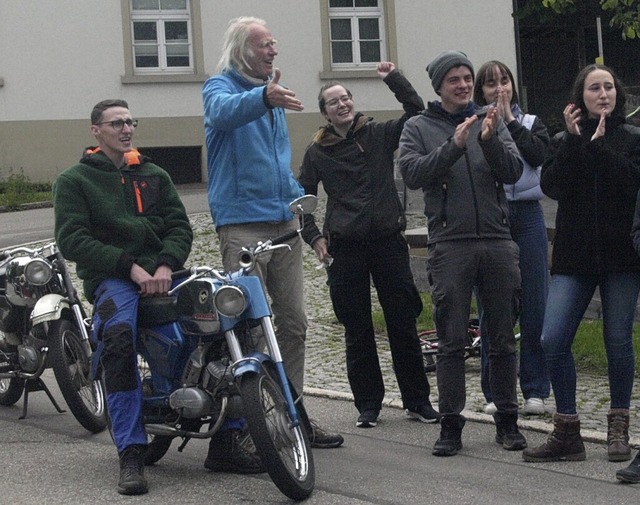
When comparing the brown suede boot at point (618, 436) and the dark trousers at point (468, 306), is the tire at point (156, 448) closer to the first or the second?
the dark trousers at point (468, 306)

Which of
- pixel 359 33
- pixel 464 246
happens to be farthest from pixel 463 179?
pixel 359 33

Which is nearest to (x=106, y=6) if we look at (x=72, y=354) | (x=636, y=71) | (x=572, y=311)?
(x=636, y=71)

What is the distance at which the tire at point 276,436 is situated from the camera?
19.5 feet

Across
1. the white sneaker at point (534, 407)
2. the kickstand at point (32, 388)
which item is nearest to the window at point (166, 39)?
the kickstand at point (32, 388)

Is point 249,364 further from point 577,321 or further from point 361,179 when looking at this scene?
point 361,179

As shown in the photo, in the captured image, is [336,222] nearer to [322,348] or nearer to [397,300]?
[397,300]

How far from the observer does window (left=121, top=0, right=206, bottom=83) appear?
26188 mm

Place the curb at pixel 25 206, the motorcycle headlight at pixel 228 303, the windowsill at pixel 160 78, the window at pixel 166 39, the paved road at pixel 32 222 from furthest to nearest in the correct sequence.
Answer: the window at pixel 166 39 → the windowsill at pixel 160 78 → the curb at pixel 25 206 → the paved road at pixel 32 222 → the motorcycle headlight at pixel 228 303

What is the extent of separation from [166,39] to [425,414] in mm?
19505

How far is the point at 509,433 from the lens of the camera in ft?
23.4

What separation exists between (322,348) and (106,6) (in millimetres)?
16247

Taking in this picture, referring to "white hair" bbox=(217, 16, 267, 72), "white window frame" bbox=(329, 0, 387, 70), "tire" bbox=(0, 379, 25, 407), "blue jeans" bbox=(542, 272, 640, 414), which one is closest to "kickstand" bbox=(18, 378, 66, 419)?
"tire" bbox=(0, 379, 25, 407)

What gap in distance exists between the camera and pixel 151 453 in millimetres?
6953

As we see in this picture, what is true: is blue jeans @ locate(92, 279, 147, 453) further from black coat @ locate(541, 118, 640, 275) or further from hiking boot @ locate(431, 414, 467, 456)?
black coat @ locate(541, 118, 640, 275)
